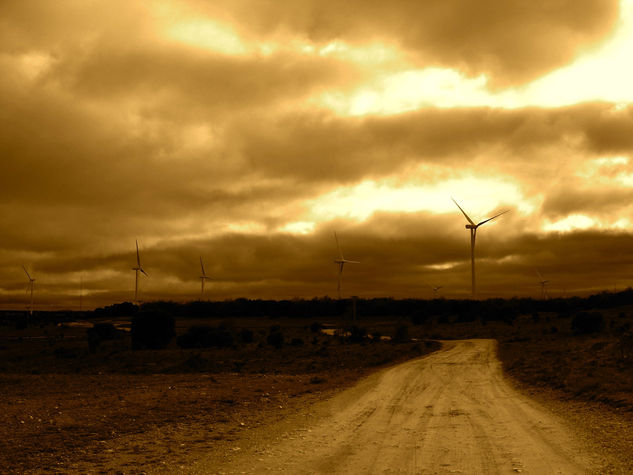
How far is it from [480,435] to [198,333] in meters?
58.5

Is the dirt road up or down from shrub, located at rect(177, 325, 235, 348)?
up

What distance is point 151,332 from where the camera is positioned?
225 feet

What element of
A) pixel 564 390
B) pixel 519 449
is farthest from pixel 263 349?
pixel 519 449

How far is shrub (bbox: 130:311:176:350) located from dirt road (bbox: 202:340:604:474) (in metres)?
45.1

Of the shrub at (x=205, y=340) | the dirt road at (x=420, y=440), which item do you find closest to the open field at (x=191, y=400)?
the dirt road at (x=420, y=440)

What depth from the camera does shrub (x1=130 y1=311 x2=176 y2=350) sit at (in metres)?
68.2

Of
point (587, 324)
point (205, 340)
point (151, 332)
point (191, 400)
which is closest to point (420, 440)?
point (191, 400)

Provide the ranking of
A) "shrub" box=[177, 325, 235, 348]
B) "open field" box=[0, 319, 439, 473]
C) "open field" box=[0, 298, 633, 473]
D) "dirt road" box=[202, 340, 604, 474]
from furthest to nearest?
"shrub" box=[177, 325, 235, 348] → "open field" box=[0, 298, 633, 473] → "open field" box=[0, 319, 439, 473] → "dirt road" box=[202, 340, 604, 474]

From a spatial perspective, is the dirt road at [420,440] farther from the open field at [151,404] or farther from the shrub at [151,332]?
the shrub at [151,332]

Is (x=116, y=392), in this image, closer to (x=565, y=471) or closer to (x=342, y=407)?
(x=342, y=407)

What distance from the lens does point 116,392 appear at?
28.8m

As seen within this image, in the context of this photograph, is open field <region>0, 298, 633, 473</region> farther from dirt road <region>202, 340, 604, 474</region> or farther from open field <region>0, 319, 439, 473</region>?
dirt road <region>202, 340, 604, 474</region>

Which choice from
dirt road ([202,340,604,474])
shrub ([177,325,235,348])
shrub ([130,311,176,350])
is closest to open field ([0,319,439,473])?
dirt road ([202,340,604,474])

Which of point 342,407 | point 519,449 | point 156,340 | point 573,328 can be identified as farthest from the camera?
point 573,328
